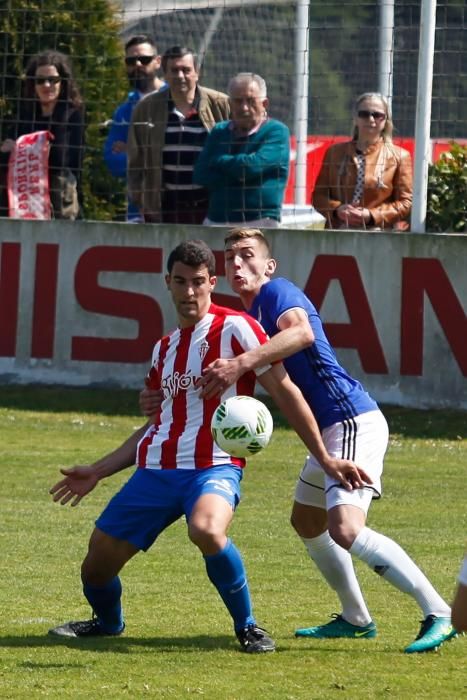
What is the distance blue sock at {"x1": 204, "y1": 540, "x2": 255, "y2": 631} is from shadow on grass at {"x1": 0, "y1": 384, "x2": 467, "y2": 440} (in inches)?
270

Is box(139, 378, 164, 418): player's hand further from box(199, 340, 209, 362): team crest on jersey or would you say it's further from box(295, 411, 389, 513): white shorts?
box(295, 411, 389, 513): white shorts

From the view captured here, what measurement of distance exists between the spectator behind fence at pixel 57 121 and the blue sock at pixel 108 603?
28.4 feet

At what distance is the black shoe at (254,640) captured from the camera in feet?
22.0

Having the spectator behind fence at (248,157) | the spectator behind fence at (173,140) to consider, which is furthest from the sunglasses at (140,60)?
the spectator behind fence at (248,157)

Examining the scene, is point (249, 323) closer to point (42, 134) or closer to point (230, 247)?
point (230, 247)

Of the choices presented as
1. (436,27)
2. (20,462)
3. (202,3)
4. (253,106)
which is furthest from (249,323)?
(202,3)

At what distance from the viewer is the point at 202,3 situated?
52.4ft

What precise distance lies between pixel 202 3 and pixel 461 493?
694 centimetres

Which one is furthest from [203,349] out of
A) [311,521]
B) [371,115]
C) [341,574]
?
[371,115]

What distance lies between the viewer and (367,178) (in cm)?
1395

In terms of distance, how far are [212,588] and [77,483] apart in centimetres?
153

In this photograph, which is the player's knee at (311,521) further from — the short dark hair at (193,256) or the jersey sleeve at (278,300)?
the short dark hair at (193,256)

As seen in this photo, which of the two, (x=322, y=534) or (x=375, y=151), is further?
(x=375, y=151)

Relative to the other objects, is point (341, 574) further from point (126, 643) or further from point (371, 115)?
point (371, 115)
